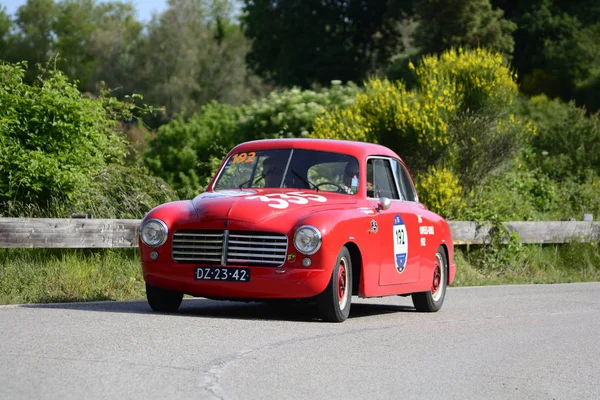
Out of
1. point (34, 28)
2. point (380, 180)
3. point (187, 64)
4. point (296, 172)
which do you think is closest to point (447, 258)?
point (380, 180)

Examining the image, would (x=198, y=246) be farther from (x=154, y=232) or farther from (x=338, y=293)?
(x=338, y=293)

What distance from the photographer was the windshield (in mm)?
11766

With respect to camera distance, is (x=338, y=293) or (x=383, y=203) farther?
(x=383, y=203)

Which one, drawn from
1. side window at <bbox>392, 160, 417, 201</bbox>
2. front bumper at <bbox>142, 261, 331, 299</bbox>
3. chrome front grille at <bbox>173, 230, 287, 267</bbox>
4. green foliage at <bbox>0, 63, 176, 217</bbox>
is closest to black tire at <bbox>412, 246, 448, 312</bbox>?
side window at <bbox>392, 160, 417, 201</bbox>

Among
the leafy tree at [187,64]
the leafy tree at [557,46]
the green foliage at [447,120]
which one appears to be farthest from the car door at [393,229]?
the leafy tree at [187,64]

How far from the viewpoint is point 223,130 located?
41531 mm

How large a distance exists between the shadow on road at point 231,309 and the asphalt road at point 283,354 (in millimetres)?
25

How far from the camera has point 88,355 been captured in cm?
776

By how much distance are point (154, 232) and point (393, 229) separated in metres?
2.50

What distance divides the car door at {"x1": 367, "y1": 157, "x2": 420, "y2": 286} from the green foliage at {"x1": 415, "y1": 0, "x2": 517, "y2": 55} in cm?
4035

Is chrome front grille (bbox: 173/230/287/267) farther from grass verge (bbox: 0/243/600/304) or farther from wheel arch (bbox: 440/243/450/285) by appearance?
wheel arch (bbox: 440/243/450/285)

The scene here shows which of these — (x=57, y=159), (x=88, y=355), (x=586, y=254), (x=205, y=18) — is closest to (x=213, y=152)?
(x=586, y=254)

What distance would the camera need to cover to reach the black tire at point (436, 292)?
505 inches

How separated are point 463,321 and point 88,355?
16.2ft
